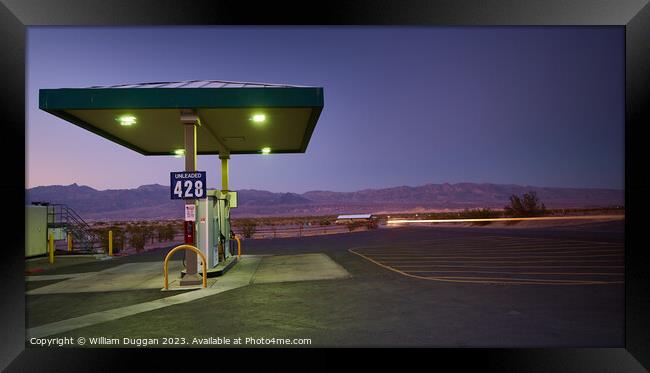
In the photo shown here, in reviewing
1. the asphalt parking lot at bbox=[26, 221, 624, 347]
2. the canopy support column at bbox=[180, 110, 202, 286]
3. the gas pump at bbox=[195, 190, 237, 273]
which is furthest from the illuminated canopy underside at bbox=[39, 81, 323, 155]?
the asphalt parking lot at bbox=[26, 221, 624, 347]

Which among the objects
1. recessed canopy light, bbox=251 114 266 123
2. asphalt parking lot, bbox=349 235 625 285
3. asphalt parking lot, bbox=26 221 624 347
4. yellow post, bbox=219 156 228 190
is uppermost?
recessed canopy light, bbox=251 114 266 123

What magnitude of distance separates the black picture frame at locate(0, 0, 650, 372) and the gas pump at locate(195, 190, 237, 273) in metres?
4.99

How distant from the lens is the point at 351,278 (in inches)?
401

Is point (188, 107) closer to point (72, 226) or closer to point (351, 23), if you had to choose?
point (351, 23)

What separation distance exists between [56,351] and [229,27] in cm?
539

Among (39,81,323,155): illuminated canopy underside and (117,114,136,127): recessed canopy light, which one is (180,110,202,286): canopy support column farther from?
(117,114,136,127): recessed canopy light

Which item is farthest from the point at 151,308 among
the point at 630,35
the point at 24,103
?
the point at 630,35

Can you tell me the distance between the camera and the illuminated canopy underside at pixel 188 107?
30.1 ft

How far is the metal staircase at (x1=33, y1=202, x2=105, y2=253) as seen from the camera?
18.8 meters

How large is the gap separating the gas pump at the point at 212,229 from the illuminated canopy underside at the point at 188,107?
239cm

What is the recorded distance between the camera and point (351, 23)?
5578mm

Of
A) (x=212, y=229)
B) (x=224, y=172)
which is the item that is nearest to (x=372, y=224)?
(x=224, y=172)

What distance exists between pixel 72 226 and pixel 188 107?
1508cm

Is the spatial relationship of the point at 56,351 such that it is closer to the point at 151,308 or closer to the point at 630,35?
the point at 151,308
